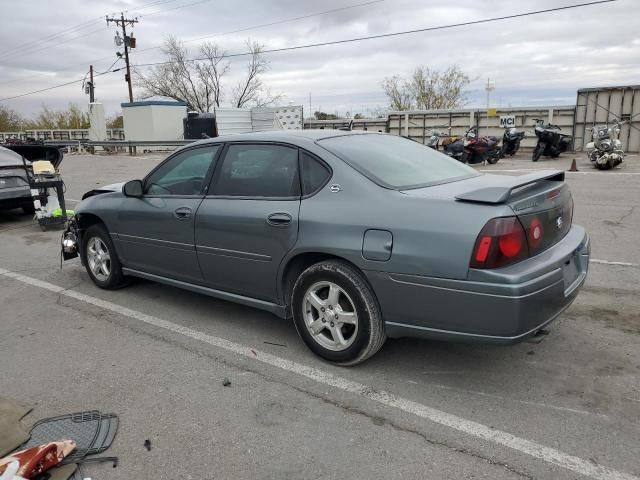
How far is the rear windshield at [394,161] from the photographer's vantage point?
3.47 m

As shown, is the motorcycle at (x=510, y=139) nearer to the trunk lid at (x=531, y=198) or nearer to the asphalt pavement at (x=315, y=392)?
the asphalt pavement at (x=315, y=392)

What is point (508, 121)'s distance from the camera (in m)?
21.9

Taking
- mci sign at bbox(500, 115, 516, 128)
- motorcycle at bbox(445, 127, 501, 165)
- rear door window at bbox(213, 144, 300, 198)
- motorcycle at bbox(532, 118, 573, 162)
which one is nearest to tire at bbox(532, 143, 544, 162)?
motorcycle at bbox(532, 118, 573, 162)

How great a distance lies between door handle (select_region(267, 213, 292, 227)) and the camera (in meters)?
3.57

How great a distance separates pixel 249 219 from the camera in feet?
12.4

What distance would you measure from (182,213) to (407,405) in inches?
92.1

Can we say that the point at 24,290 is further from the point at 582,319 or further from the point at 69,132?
the point at 69,132

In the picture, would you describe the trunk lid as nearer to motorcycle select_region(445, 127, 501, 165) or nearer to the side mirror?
the side mirror

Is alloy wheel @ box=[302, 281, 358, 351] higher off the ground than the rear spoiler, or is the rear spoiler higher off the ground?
the rear spoiler

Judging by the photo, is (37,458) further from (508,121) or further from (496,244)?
(508,121)

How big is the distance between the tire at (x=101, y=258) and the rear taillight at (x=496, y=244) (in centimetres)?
366

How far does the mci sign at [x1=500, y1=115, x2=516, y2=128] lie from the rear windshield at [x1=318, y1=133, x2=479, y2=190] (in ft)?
63.4

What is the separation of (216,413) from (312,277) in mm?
1026

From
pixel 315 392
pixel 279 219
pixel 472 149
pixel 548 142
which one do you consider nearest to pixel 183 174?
pixel 279 219
